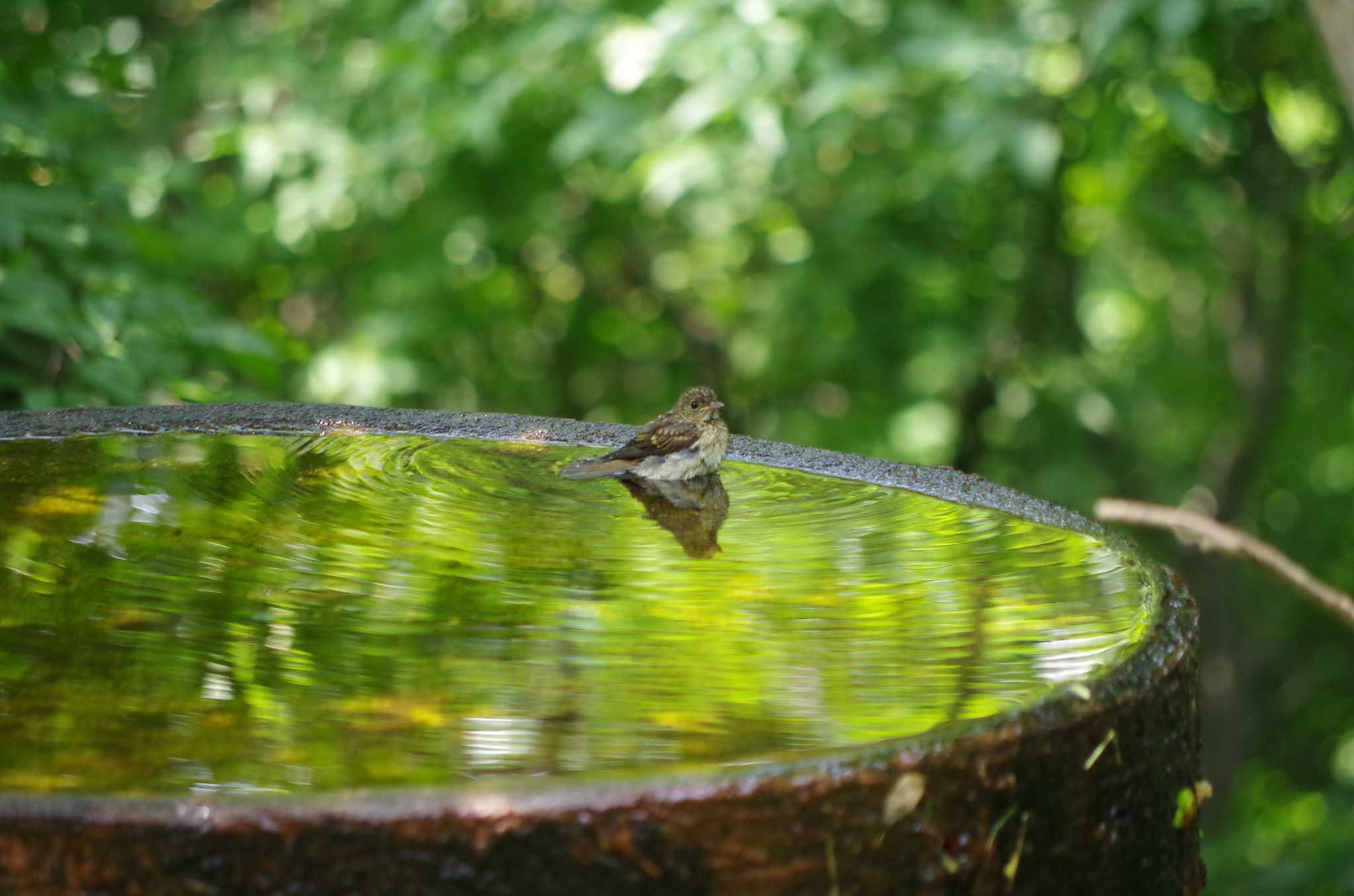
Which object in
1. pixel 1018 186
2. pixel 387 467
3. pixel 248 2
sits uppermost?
pixel 248 2

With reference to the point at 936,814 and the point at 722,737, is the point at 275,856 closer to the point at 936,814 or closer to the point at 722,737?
the point at 722,737

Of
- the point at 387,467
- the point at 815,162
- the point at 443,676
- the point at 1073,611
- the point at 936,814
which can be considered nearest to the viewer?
the point at 936,814

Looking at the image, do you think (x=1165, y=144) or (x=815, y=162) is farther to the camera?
(x=1165, y=144)

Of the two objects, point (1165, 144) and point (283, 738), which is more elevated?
point (1165, 144)

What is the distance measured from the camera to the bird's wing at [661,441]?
8.58 feet

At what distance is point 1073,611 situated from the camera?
1.67 meters

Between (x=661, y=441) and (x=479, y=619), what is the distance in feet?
3.31

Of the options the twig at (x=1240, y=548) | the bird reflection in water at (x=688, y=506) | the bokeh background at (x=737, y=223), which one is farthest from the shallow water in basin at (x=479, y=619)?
the bokeh background at (x=737, y=223)

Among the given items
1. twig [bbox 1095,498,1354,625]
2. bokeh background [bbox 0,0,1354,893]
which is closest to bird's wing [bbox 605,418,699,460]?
twig [bbox 1095,498,1354,625]

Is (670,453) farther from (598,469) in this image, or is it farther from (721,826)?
(721,826)

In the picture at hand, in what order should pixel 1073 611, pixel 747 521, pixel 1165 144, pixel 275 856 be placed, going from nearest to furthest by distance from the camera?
pixel 275 856
pixel 1073 611
pixel 747 521
pixel 1165 144

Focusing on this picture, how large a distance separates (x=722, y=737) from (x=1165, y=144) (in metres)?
5.90

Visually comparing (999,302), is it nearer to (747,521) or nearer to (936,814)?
(747,521)

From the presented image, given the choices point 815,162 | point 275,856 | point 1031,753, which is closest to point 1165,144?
point 815,162
